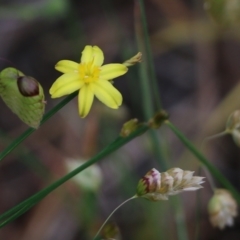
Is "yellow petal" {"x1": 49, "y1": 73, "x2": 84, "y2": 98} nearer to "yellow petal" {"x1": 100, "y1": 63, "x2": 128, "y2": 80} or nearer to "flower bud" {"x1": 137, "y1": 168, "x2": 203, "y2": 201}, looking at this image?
"yellow petal" {"x1": 100, "y1": 63, "x2": 128, "y2": 80}

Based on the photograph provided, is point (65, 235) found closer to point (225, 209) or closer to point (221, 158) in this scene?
point (221, 158)

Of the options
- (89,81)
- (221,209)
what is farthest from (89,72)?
(221,209)

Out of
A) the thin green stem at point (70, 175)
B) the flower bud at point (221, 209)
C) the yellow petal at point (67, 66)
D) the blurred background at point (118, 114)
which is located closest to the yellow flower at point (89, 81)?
the yellow petal at point (67, 66)

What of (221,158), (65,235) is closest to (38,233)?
(65,235)

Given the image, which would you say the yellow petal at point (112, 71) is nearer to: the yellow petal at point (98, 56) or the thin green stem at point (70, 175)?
the yellow petal at point (98, 56)

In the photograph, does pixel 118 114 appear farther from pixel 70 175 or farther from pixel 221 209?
pixel 70 175

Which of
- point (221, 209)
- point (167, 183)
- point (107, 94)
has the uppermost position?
point (107, 94)
